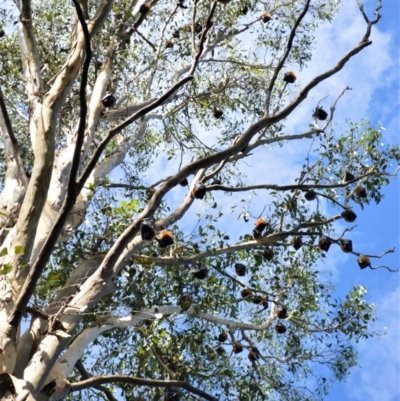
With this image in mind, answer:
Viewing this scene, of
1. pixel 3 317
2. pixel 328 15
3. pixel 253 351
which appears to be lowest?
pixel 3 317

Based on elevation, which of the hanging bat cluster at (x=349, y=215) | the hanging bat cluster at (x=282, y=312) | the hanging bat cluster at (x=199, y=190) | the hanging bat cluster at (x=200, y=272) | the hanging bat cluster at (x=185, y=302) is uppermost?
the hanging bat cluster at (x=349, y=215)

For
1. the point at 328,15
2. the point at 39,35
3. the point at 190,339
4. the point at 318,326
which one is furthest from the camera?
the point at 328,15

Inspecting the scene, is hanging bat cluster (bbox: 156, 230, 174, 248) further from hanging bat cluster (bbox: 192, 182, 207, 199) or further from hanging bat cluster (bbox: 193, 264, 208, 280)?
hanging bat cluster (bbox: 193, 264, 208, 280)

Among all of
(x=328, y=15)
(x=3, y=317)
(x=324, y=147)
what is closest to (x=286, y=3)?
(x=328, y=15)

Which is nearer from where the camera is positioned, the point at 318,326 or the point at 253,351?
the point at 253,351

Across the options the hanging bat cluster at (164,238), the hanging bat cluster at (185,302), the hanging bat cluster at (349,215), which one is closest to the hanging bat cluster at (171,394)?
the hanging bat cluster at (185,302)

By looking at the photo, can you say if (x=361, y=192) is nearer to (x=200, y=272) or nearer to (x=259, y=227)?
(x=259, y=227)

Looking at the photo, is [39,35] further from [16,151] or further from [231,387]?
[231,387]

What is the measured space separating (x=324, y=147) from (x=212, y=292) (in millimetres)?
2594

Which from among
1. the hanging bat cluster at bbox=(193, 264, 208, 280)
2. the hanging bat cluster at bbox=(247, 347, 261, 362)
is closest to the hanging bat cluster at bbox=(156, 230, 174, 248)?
the hanging bat cluster at bbox=(193, 264, 208, 280)

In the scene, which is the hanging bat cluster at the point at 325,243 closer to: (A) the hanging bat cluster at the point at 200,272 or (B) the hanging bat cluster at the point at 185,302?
(A) the hanging bat cluster at the point at 200,272

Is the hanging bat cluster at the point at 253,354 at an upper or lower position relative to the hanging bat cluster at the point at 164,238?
upper

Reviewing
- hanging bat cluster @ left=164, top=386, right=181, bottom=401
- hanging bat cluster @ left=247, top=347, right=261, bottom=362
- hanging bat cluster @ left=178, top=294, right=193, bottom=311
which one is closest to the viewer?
hanging bat cluster @ left=164, top=386, right=181, bottom=401

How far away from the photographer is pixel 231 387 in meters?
7.29
